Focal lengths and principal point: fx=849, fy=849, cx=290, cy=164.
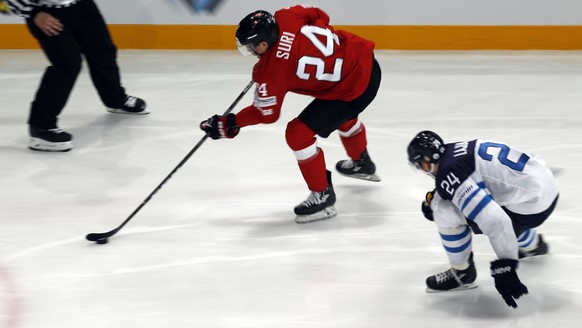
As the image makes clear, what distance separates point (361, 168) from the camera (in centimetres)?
367

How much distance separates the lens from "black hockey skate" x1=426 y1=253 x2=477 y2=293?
8.59 ft

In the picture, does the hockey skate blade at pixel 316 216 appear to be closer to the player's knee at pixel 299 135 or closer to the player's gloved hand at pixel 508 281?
the player's knee at pixel 299 135

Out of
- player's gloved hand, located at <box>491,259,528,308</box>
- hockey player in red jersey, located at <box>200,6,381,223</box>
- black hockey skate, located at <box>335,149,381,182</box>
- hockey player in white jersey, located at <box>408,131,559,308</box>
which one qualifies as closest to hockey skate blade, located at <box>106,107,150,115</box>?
black hockey skate, located at <box>335,149,381,182</box>

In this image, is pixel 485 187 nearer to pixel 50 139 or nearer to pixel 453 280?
pixel 453 280

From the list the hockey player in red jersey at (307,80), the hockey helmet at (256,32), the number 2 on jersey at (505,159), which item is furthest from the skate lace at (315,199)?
the number 2 on jersey at (505,159)

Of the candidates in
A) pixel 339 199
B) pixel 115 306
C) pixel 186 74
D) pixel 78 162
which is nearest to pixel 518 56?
pixel 186 74

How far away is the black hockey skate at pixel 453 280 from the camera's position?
8.59 feet

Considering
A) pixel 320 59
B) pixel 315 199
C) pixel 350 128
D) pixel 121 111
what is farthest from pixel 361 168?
pixel 121 111

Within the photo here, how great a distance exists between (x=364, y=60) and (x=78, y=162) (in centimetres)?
157

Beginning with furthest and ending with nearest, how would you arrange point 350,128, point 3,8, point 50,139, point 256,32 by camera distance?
1. point 3,8
2. point 50,139
3. point 350,128
4. point 256,32

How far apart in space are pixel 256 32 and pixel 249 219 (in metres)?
0.77

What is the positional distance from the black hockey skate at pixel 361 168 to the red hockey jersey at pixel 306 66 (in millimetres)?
465

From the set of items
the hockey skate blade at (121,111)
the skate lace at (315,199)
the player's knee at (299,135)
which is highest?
the player's knee at (299,135)

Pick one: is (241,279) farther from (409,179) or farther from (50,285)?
(409,179)
